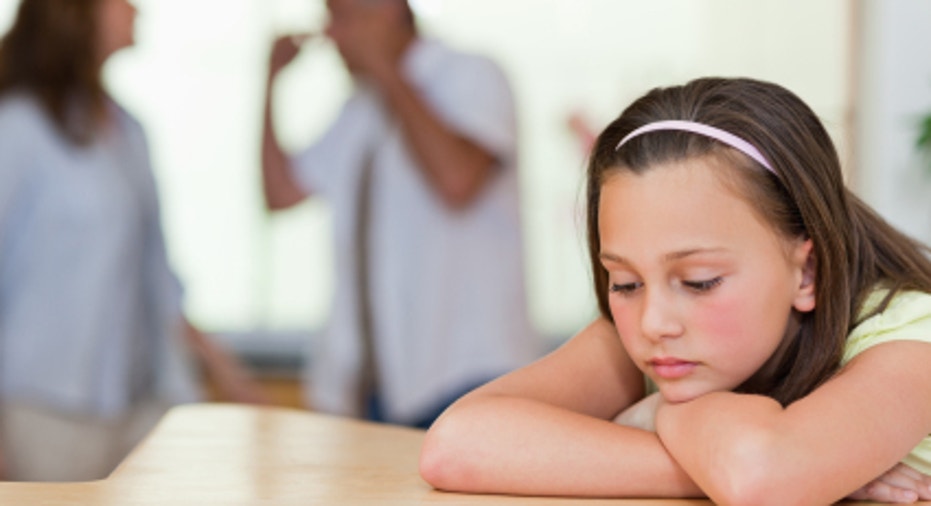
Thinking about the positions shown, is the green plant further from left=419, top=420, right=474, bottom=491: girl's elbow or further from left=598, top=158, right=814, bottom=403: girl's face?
left=419, top=420, right=474, bottom=491: girl's elbow

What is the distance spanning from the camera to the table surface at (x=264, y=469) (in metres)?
0.94

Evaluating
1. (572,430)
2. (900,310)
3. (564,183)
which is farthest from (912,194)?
(564,183)

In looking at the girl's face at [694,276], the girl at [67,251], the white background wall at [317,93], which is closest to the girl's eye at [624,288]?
the girl's face at [694,276]

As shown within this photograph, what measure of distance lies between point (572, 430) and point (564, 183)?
331 centimetres

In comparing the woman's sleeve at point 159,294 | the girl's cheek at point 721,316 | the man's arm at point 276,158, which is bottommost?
the woman's sleeve at point 159,294

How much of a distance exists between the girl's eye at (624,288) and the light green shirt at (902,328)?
181 millimetres

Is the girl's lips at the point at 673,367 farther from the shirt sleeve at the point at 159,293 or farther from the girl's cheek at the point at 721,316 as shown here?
the shirt sleeve at the point at 159,293

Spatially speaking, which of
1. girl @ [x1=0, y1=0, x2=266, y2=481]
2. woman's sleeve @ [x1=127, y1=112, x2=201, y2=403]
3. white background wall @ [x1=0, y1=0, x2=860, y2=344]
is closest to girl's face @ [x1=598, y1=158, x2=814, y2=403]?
girl @ [x1=0, y1=0, x2=266, y2=481]

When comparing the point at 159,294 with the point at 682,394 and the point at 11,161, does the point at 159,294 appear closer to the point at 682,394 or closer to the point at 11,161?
the point at 11,161

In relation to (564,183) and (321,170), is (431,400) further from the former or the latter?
(564,183)

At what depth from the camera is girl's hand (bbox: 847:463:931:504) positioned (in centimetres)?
96

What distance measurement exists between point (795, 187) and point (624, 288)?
6.1 inches

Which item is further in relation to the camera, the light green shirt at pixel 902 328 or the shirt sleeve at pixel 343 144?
the shirt sleeve at pixel 343 144

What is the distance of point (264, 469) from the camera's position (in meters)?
1.07
